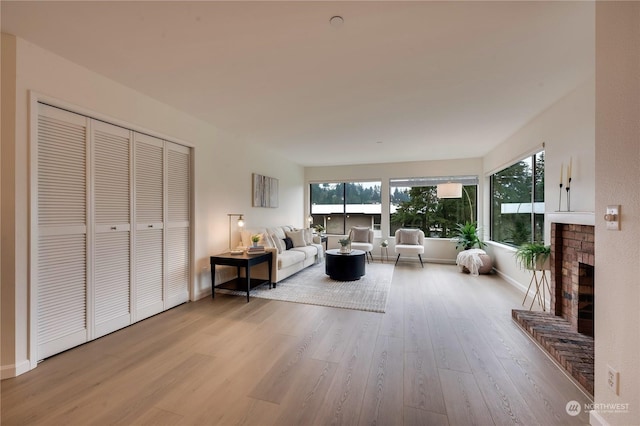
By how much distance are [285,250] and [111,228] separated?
3.01m

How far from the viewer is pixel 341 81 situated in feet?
8.77

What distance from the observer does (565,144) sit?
119 inches

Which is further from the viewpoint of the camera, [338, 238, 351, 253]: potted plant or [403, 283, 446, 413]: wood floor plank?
[338, 238, 351, 253]: potted plant

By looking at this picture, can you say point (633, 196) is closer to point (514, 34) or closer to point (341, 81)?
point (514, 34)

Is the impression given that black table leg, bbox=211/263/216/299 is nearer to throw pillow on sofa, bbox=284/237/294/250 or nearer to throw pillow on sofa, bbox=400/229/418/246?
throw pillow on sofa, bbox=284/237/294/250

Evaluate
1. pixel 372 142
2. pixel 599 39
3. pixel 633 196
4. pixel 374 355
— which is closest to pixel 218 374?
pixel 374 355

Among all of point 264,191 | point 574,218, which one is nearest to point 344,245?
Answer: point 264,191

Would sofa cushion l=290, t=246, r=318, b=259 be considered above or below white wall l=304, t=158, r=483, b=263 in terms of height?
below

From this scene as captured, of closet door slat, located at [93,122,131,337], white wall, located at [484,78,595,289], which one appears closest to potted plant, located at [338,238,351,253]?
white wall, located at [484,78,595,289]

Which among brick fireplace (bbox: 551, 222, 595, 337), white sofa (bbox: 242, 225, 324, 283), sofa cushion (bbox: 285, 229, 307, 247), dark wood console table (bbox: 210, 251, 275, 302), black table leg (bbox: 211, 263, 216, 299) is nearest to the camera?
brick fireplace (bbox: 551, 222, 595, 337)

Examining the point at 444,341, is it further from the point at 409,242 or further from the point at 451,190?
the point at 451,190

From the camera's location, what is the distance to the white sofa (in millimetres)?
4359

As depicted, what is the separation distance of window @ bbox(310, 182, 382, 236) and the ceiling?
11.8 feet

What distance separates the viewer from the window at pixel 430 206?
646 cm
